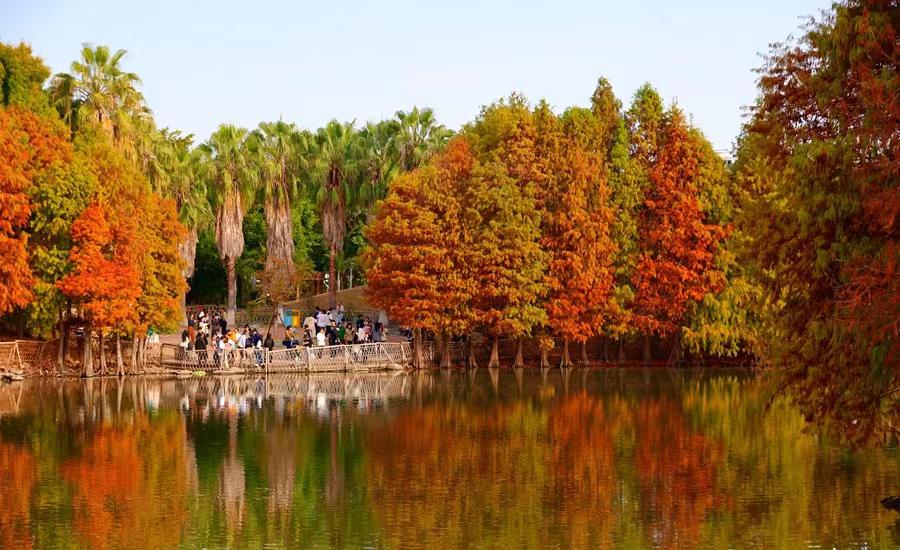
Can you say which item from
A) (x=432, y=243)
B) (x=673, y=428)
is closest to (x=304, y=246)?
(x=432, y=243)

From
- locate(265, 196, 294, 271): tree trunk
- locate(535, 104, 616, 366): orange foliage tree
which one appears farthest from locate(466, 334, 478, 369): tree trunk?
locate(265, 196, 294, 271): tree trunk

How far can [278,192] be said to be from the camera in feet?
229

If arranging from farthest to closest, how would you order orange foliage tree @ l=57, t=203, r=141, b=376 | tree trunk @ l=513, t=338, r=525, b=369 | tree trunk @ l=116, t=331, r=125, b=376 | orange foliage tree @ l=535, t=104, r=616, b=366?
tree trunk @ l=513, t=338, r=525, b=369 < orange foliage tree @ l=535, t=104, r=616, b=366 < tree trunk @ l=116, t=331, r=125, b=376 < orange foliage tree @ l=57, t=203, r=141, b=376

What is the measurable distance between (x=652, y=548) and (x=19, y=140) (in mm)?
36408

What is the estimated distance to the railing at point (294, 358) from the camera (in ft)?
178

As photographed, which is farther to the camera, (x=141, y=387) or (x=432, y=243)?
(x=432, y=243)

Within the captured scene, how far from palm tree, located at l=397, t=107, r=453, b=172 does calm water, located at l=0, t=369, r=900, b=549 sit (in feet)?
87.1

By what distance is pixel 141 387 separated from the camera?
47.5 meters

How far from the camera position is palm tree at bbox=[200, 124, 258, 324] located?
6719 centimetres

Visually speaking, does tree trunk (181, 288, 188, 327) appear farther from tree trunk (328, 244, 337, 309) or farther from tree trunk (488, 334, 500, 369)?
tree trunk (488, 334, 500, 369)

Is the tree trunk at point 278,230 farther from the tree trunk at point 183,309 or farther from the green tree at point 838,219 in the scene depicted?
the green tree at point 838,219

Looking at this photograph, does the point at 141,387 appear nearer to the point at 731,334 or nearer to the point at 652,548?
the point at 731,334

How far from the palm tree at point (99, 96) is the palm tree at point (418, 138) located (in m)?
17.6

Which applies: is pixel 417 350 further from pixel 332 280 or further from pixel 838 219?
pixel 838 219
